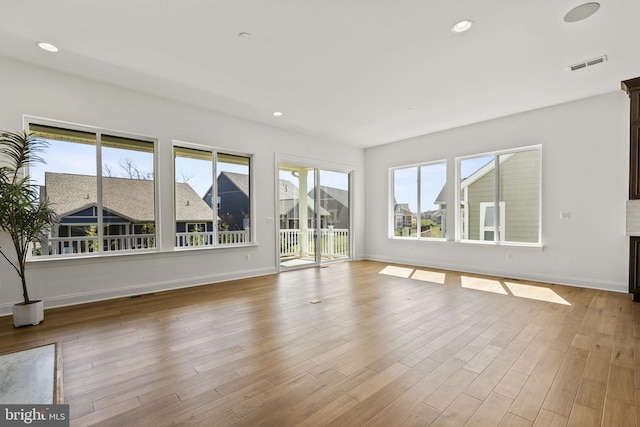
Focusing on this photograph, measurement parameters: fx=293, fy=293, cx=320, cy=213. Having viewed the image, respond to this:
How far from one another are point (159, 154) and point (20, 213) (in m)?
1.92

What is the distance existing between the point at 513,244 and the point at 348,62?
4584 mm

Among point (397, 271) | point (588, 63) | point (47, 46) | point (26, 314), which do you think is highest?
point (47, 46)

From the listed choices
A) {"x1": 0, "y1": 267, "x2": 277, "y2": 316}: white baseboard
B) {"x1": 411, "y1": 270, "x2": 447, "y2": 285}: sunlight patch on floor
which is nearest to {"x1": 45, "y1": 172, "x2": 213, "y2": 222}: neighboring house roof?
{"x1": 0, "y1": 267, "x2": 277, "y2": 316}: white baseboard

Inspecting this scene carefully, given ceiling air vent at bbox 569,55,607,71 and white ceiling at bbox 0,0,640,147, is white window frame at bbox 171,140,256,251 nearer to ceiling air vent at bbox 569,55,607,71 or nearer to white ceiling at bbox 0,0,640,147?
white ceiling at bbox 0,0,640,147

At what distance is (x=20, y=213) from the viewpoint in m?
3.22

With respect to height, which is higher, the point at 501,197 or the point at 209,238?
the point at 501,197

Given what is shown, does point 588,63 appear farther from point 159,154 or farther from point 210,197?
point 159,154

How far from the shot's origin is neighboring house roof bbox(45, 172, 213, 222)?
4.01 meters

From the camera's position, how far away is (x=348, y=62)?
357 centimetres

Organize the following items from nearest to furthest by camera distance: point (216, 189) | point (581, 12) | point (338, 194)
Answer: point (581, 12), point (216, 189), point (338, 194)

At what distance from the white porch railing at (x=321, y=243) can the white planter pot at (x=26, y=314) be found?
13.0 feet

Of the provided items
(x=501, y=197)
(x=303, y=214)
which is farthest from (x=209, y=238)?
(x=501, y=197)
